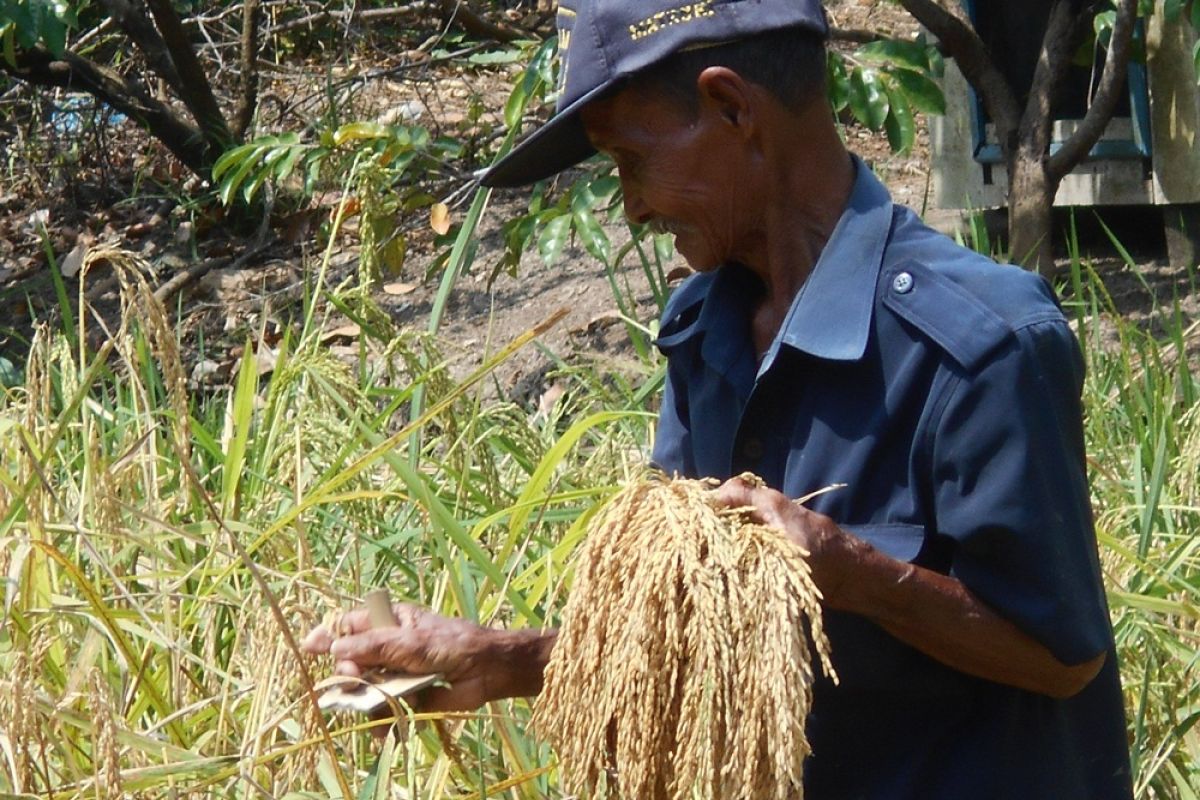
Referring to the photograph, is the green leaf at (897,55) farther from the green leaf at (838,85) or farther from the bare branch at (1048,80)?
the bare branch at (1048,80)

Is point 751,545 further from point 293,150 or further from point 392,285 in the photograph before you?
point 392,285

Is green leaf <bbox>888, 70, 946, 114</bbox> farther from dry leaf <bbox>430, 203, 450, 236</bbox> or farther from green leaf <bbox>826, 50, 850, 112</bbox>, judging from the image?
dry leaf <bbox>430, 203, 450, 236</bbox>

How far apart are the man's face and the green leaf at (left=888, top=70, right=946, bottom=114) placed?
187cm

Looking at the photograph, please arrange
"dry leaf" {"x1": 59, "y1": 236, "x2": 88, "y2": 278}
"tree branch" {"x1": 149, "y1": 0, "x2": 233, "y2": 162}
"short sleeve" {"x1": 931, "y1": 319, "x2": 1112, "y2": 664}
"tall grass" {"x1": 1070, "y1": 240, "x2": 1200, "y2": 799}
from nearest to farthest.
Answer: "short sleeve" {"x1": 931, "y1": 319, "x2": 1112, "y2": 664}, "tall grass" {"x1": 1070, "y1": 240, "x2": 1200, "y2": 799}, "tree branch" {"x1": 149, "y1": 0, "x2": 233, "y2": 162}, "dry leaf" {"x1": 59, "y1": 236, "x2": 88, "y2": 278}

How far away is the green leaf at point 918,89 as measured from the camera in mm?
3402

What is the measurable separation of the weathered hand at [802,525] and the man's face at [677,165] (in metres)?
0.40

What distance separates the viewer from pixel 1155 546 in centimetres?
267

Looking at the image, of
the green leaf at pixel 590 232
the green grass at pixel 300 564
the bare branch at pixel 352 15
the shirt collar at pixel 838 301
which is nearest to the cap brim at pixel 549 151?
the shirt collar at pixel 838 301

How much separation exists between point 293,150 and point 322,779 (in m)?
A: 2.16

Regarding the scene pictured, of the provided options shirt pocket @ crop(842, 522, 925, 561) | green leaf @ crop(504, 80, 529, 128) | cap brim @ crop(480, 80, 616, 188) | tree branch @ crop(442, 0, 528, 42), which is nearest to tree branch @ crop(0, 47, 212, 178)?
tree branch @ crop(442, 0, 528, 42)

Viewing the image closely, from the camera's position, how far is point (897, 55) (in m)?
3.42

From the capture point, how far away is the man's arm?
1.27 meters

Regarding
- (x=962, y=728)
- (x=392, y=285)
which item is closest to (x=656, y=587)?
(x=962, y=728)

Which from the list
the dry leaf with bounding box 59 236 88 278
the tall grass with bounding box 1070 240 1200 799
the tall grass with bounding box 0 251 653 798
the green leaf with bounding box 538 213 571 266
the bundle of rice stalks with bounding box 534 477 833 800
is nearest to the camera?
the bundle of rice stalks with bounding box 534 477 833 800
